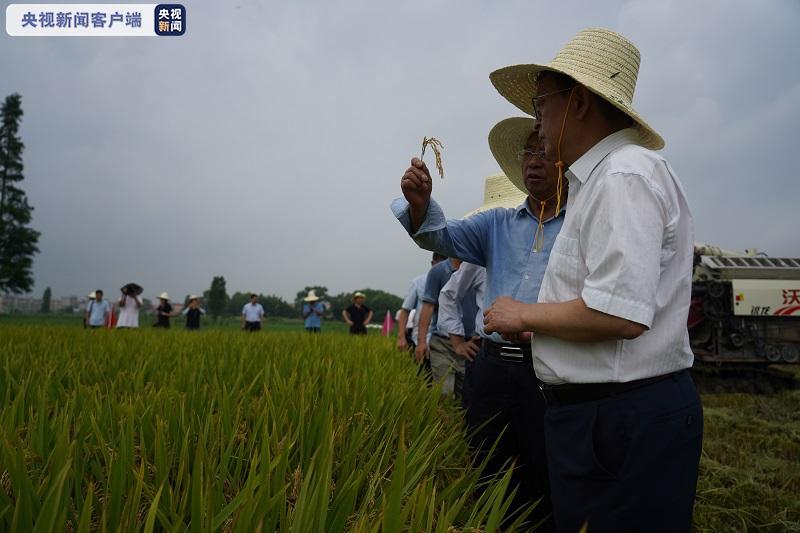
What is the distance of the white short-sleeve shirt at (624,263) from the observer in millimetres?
1054

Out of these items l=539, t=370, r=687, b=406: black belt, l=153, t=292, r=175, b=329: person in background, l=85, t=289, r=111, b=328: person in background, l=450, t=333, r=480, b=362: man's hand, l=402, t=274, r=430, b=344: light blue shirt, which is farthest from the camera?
l=153, t=292, r=175, b=329: person in background

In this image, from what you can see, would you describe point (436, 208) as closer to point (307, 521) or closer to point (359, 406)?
point (359, 406)

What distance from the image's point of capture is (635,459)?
3.65 feet

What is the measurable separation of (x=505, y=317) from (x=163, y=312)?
42.8 ft

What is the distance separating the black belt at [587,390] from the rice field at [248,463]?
0.77 ft

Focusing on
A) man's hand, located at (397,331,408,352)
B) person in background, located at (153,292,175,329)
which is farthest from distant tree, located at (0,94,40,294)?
man's hand, located at (397,331,408,352)

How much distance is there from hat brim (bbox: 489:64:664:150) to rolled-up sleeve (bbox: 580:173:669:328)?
9.8 inches

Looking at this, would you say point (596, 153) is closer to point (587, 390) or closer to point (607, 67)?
point (607, 67)

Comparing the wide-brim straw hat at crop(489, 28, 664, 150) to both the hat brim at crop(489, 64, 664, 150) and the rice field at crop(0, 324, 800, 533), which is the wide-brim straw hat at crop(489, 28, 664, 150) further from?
the rice field at crop(0, 324, 800, 533)

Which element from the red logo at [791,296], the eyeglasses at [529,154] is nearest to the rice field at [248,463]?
the eyeglasses at [529,154]

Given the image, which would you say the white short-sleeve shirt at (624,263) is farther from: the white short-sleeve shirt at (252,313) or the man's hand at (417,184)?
the white short-sleeve shirt at (252,313)

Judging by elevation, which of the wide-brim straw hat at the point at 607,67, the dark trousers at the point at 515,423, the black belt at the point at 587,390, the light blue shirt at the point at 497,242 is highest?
the wide-brim straw hat at the point at 607,67

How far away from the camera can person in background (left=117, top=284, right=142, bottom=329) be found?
996 cm

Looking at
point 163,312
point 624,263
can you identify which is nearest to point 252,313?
point 163,312
